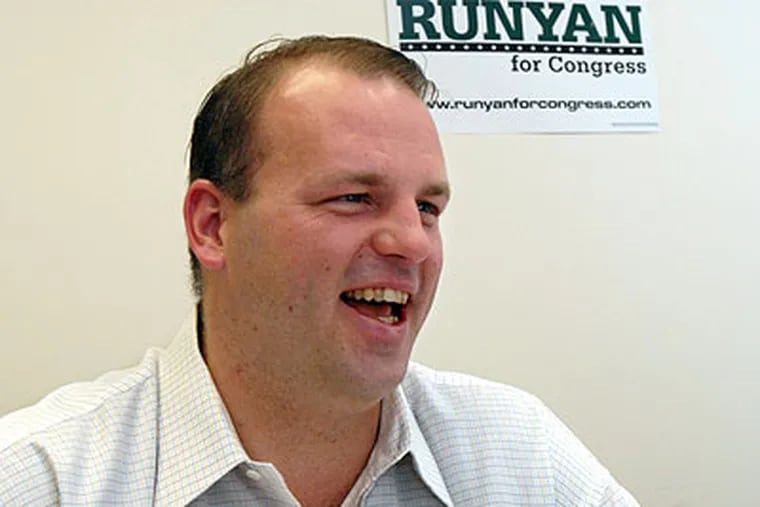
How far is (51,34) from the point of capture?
1.54 m

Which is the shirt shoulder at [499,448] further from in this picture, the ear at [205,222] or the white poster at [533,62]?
the white poster at [533,62]

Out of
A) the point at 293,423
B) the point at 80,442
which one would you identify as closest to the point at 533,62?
the point at 293,423

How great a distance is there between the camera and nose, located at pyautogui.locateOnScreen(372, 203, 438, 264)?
3.26 feet

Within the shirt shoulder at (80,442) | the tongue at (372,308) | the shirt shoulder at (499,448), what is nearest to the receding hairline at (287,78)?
the tongue at (372,308)

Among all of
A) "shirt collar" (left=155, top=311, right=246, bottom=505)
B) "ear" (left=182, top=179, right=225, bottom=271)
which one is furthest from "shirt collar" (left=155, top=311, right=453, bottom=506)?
"ear" (left=182, top=179, right=225, bottom=271)

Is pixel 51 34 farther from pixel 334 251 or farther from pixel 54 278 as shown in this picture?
pixel 334 251

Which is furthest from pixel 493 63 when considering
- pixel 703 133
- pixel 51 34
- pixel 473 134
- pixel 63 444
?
pixel 63 444

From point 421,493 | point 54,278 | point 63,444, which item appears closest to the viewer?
point 63,444

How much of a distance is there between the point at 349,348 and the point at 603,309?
103 centimetres

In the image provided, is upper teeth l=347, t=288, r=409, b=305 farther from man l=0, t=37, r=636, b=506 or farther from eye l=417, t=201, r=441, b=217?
eye l=417, t=201, r=441, b=217

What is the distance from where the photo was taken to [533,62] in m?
1.84

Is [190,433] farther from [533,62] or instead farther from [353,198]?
[533,62]

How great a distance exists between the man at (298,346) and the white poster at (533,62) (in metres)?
0.63

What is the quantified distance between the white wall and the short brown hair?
45 cm
